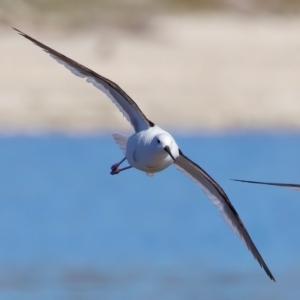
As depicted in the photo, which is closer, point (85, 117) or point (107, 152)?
point (107, 152)

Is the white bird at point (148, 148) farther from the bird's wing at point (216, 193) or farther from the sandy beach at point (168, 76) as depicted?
the sandy beach at point (168, 76)

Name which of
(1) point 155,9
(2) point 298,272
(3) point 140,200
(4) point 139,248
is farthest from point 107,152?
(1) point 155,9

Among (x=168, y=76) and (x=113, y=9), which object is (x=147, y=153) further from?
(x=113, y=9)

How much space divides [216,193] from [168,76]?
21.6ft

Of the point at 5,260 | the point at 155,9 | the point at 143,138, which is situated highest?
the point at 143,138

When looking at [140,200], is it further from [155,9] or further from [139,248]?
[155,9]

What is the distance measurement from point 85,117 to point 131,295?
3.95 m

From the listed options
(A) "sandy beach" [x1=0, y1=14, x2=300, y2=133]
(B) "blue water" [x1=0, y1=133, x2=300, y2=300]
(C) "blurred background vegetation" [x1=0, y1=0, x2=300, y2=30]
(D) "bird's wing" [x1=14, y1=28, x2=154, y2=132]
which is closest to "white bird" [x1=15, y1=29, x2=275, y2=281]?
(D) "bird's wing" [x1=14, y1=28, x2=154, y2=132]

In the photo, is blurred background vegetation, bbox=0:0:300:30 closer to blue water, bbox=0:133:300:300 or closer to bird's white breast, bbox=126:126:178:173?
blue water, bbox=0:133:300:300

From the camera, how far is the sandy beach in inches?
426

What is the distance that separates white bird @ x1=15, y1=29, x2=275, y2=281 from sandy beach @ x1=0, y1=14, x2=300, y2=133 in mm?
5039

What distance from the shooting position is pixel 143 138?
5070 millimetres

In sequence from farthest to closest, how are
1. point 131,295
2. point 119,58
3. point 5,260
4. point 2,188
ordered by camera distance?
point 119,58
point 2,188
point 5,260
point 131,295

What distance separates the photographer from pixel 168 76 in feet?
39.1
